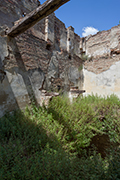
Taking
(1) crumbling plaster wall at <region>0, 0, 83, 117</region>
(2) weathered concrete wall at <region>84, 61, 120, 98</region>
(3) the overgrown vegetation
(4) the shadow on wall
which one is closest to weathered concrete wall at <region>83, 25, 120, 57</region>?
(2) weathered concrete wall at <region>84, 61, 120, 98</region>

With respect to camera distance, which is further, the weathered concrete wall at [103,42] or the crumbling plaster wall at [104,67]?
the weathered concrete wall at [103,42]

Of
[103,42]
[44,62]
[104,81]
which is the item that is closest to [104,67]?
[104,81]

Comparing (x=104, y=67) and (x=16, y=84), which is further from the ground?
(x=104, y=67)

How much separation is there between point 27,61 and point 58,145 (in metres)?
2.65

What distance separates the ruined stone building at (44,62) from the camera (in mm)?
Answer: 2803

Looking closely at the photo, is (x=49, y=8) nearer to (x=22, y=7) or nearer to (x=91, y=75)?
(x=22, y=7)

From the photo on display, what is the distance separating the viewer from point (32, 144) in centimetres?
180

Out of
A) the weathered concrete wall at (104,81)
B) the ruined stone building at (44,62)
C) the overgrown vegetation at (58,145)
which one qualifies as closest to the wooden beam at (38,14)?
the ruined stone building at (44,62)

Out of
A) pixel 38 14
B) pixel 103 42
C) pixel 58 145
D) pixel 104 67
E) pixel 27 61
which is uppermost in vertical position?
pixel 103 42

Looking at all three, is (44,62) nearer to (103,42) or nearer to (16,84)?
(16,84)

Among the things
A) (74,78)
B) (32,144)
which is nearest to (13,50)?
(32,144)

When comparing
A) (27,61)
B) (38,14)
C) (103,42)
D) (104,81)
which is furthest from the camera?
(103,42)

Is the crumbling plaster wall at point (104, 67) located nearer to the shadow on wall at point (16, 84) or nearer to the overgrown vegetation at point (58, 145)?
the overgrown vegetation at point (58, 145)

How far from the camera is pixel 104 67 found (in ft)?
20.0
